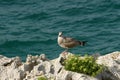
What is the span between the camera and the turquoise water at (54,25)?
3070 cm

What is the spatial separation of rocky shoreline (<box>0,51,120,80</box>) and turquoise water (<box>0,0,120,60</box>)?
10851 mm

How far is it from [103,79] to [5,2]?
2389 centimetres

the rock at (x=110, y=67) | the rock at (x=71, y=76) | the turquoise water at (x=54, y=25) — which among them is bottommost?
the turquoise water at (x=54, y=25)

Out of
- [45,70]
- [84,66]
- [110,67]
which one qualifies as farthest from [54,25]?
[84,66]

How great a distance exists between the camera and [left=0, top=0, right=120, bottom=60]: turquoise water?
30.7m

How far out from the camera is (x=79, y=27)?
34.4 meters

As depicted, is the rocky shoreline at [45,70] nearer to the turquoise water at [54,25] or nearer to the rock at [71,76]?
the rock at [71,76]

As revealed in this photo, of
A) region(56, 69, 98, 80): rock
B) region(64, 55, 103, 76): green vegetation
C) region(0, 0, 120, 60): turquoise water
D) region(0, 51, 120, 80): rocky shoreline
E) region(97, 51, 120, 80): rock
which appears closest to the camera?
region(56, 69, 98, 80): rock

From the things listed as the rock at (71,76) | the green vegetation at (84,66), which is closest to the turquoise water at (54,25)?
the green vegetation at (84,66)

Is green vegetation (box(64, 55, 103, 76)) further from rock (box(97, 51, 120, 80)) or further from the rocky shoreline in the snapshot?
rock (box(97, 51, 120, 80))

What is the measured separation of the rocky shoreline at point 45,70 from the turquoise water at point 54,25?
35.6 ft

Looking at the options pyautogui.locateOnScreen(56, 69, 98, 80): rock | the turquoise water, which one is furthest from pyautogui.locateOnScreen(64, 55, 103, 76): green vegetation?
the turquoise water

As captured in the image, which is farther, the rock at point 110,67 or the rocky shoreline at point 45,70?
the rock at point 110,67

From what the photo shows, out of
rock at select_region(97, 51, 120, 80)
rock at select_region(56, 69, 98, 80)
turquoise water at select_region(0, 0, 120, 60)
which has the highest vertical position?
rock at select_region(56, 69, 98, 80)
